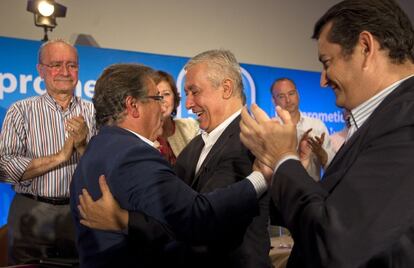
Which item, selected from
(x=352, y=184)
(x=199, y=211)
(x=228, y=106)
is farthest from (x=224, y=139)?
(x=352, y=184)

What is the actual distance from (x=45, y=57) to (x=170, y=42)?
7.02 feet

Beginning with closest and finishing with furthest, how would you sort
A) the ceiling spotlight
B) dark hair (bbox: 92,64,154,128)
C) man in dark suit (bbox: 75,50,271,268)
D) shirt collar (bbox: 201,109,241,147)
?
man in dark suit (bbox: 75,50,271,268)
dark hair (bbox: 92,64,154,128)
shirt collar (bbox: 201,109,241,147)
the ceiling spotlight

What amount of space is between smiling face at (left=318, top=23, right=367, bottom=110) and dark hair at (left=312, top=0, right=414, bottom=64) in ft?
0.06

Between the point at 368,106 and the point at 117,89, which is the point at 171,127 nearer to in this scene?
the point at 117,89

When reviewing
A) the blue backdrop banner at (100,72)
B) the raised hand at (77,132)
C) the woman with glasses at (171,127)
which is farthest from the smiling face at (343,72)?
the blue backdrop banner at (100,72)

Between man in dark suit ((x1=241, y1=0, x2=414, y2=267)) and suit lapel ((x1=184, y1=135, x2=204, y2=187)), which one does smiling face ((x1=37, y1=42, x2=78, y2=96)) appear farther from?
man in dark suit ((x1=241, y1=0, x2=414, y2=267))

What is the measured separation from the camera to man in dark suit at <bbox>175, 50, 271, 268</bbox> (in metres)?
1.75

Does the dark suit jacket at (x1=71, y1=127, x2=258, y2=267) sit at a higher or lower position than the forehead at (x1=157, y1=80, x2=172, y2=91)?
lower

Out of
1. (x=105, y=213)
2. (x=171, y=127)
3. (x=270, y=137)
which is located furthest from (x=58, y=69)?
(x=270, y=137)

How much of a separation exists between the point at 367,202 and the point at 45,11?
3.77 meters

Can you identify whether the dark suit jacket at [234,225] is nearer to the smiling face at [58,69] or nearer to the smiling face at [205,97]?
the smiling face at [205,97]

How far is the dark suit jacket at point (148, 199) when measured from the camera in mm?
1570

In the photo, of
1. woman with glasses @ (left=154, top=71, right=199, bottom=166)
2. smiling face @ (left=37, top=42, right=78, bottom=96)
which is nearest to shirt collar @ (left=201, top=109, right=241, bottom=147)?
woman with glasses @ (left=154, top=71, right=199, bottom=166)

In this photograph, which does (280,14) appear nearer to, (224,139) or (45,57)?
(45,57)
